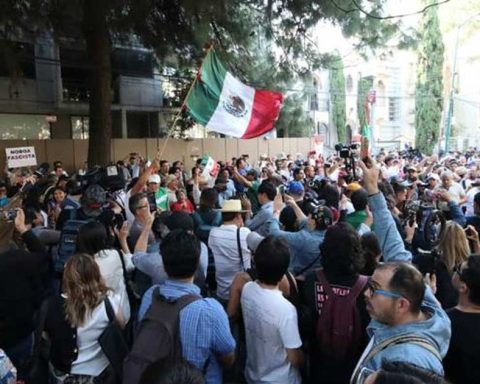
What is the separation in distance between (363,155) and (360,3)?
7.77 metres

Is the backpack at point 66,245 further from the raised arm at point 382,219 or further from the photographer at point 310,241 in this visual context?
the raised arm at point 382,219

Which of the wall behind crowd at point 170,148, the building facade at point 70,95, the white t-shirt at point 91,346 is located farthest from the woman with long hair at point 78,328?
the building facade at point 70,95

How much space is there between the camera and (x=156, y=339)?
2.28 m

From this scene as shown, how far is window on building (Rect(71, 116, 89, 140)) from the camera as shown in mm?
19969

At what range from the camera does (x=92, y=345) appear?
8.87 feet

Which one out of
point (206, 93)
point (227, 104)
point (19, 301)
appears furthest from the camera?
point (227, 104)

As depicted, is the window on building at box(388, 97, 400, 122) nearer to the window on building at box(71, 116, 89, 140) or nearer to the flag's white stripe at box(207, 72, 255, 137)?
the window on building at box(71, 116, 89, 140)

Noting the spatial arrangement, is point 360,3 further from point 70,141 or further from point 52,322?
point 70,141

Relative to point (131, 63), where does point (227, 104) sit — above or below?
below

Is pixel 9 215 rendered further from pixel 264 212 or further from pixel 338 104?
pixel 338 104

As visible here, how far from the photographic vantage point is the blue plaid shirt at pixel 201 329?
2.31 meters

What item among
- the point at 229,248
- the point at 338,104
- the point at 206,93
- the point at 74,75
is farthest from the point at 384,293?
the point at 338,104

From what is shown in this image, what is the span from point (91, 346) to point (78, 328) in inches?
5.5

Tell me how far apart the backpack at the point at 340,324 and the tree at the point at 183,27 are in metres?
8.75
